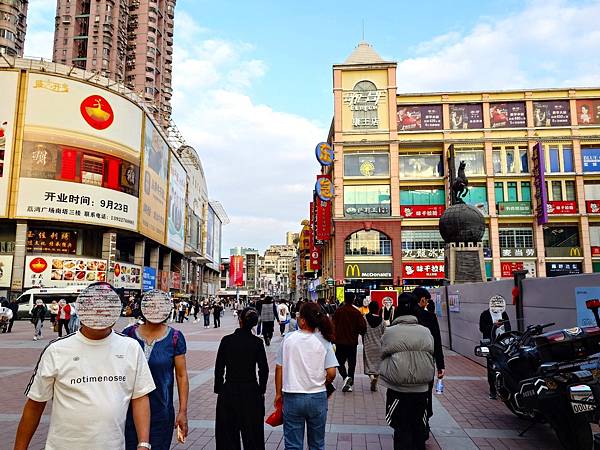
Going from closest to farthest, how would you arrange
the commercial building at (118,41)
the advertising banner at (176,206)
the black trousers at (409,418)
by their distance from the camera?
the black trousers at (409,418), the advertising banner at (176,206), the commercial building at (118,41)

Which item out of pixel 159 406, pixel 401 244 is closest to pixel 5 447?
Answer: pixel 159 406

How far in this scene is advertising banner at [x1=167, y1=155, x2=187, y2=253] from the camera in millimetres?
57375

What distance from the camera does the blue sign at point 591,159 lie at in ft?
137

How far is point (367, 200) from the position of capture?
4153cm

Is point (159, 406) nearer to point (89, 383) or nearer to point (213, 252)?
point (89, 383)

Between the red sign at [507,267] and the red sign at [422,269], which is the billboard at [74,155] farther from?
the red sign at [507,267]

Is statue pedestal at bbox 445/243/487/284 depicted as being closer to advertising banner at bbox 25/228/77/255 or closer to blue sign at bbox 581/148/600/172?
blue sign at bbox 581/148/600/172

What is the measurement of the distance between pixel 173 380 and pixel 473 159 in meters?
43.4

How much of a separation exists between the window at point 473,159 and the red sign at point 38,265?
36.3 metres

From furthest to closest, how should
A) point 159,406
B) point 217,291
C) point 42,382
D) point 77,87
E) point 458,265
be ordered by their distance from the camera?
1. point 217,291
2. point 77,87
3. point 458,265
4. point 159,406
5. point 42,382

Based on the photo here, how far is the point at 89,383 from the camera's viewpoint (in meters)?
2.45

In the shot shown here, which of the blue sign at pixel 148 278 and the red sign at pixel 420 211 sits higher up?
the red sign at pixel 420 211

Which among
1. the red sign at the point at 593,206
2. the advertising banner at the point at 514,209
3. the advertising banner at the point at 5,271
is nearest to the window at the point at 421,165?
the advertising banner at the point at 514,209

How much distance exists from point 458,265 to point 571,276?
504 inches
